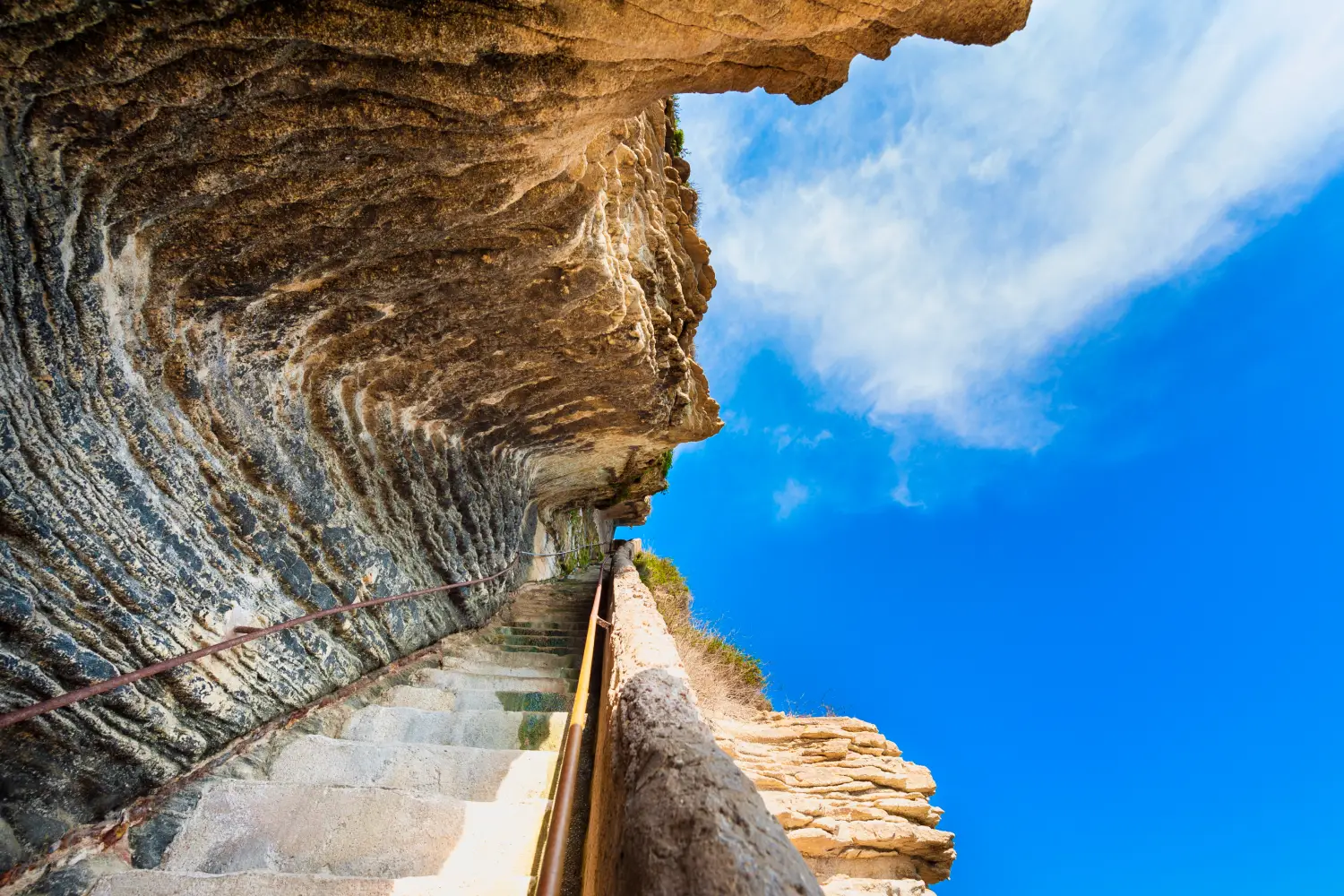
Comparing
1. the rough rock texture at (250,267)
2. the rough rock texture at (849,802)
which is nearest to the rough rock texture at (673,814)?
the rough rock texture at (849,802)

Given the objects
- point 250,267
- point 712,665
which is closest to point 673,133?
point 250,267

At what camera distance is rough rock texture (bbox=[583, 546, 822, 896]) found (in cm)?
136

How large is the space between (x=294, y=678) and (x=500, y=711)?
4.05 ft

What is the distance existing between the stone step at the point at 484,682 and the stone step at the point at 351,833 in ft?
5.26

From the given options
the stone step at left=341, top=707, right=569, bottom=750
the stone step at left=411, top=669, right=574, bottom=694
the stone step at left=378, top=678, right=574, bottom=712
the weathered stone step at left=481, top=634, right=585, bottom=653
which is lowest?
the stone step at left=341, top=707, right=569, bottom=750

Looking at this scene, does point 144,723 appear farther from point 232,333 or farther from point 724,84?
point 724,84

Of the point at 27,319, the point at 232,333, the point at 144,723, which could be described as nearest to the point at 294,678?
the point at 144,723

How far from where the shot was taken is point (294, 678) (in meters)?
3.43

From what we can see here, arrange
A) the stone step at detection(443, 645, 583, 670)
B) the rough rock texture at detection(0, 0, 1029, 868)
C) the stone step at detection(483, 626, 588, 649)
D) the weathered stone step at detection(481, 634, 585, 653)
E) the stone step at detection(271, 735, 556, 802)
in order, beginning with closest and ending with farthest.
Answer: the rough rock texture at detection(0, 0, 1029, 868) < the stone step at detection(271, 735, 556, 802) < the stone step at detection(443, 645, 583, 670) < the weathered stone step at detection(481, 634, 585, 653) < the stone step at detection(483, 626, 588, 649)

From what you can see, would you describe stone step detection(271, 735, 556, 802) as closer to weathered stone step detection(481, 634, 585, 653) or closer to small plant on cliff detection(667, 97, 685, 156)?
weathered stone step detection(481, 634, 585, 653)

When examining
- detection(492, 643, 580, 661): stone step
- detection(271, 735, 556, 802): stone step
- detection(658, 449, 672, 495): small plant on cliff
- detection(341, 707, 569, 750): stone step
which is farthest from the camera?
detection(658, 449, 672, 495): small plant on cliff

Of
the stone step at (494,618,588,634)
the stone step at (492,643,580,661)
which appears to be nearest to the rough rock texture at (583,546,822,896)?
the stone step at (492,643,580,661)

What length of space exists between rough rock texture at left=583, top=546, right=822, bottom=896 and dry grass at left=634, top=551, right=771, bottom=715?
340cm

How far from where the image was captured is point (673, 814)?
1573mm
